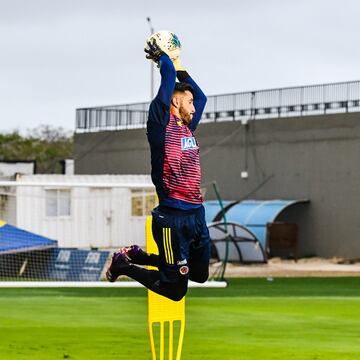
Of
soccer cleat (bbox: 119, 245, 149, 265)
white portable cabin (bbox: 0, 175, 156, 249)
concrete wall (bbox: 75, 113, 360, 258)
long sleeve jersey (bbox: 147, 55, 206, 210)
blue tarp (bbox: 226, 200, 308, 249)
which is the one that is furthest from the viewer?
blue tarp (bbox: 226, 200, 308, 249)

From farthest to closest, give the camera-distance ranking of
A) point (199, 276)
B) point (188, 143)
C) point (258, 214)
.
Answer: point (258, 214), point (199, 276), point (188, 143)

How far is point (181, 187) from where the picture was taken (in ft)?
34.2

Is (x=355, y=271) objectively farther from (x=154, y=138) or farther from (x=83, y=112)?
(x=154, y=138)

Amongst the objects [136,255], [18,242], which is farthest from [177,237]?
[18,242]

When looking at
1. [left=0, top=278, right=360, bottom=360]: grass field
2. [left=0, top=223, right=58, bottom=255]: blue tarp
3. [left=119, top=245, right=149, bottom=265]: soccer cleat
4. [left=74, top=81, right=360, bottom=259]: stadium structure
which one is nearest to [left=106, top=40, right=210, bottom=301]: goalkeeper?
[left=119, top=245, right=149, bottom=265]: soccer cleat

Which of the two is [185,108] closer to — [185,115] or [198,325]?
[185,115]

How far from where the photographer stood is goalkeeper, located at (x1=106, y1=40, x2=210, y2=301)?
10.3m

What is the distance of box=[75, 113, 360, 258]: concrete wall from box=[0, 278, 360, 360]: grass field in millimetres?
19848

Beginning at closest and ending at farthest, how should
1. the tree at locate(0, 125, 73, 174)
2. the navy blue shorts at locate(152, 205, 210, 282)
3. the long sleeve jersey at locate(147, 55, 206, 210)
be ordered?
the long sleeve jersey at locate(147, 55, 206, 210) → the navy blue shorts at locate(152, 205, 210, 282) → the tree at locate(0, 125, 73, 174)

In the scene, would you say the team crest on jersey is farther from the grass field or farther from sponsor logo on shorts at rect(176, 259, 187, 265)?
the grass field

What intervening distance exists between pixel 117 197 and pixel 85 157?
60.6ft

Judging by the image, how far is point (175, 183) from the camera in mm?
10398

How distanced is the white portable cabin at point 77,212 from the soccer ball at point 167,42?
2803 cm

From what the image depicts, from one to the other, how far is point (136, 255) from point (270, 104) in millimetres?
42593
